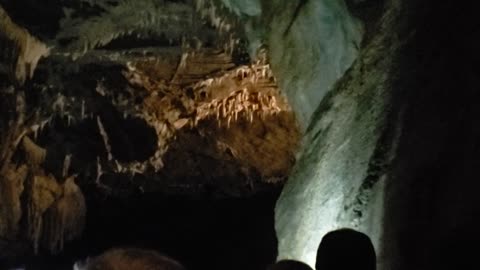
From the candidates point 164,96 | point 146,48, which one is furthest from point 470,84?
point 164,96

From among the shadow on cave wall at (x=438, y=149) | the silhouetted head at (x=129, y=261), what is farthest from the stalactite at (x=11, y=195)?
the shadow on cave wall at (x=438, y=149)

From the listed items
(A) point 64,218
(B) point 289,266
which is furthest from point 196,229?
(B) point 289,266

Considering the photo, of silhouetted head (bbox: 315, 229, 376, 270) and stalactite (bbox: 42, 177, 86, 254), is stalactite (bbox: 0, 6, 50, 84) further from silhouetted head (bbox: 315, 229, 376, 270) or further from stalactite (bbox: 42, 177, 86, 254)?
silhouetted head (bbox: 315, 229, 376, 270)

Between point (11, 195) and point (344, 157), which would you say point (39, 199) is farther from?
point (344, 157)

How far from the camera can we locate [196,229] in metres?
11.8

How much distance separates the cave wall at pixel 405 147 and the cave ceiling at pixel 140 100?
211cm

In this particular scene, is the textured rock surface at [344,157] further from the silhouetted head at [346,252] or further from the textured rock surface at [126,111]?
the textured rock surface at [126,111]

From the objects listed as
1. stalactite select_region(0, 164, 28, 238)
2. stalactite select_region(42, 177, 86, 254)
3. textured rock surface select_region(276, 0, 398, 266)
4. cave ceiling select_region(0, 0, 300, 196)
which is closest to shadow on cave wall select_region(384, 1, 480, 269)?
textured rock surface select_region(276, 0, 398, 266)

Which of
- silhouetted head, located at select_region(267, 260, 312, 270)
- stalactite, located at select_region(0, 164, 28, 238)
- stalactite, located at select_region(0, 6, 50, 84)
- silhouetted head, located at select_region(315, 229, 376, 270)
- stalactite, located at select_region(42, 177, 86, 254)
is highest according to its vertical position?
stalactite, located at select_region(0, 6, 50, 84)

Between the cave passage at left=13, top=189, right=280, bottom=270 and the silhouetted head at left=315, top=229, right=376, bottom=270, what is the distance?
27.3 feet

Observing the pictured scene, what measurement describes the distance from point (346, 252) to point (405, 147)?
0.64 meters

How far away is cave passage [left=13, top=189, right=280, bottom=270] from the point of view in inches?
444

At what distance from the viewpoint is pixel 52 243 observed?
10.0m

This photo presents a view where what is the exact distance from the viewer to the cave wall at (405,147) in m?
2.73
